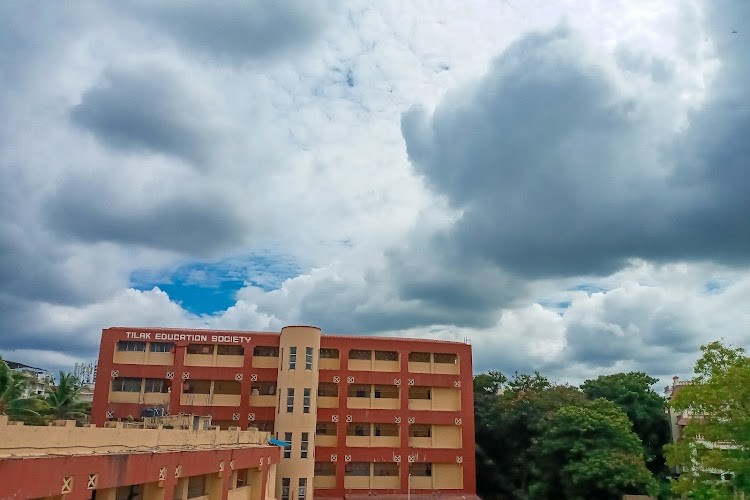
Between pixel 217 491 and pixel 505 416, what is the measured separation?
105 ft

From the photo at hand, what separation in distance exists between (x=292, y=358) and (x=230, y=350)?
6.96 metres

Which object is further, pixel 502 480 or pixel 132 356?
pixel 502 480

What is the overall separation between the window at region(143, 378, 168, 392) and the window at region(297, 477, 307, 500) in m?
13.6

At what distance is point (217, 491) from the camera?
2545cm

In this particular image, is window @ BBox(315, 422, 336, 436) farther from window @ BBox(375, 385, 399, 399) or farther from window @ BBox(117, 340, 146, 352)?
window @ BBox(117, 340, 146, 352)

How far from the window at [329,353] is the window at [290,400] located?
20.1ft

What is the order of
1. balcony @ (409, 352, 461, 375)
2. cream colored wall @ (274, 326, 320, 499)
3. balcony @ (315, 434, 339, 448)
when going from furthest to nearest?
balcony @ (409, 352, 461, 375)
balcony @ (315, 434, 339, 448)
cream colored wall @ (274, 326, 320, 499)

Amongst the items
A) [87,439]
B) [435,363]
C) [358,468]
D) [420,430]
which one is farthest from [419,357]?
[87,439]

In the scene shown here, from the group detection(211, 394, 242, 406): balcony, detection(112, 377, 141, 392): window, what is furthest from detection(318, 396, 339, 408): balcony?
detection(112, 377, 141, 392): window

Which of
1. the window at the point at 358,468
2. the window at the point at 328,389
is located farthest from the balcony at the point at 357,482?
the window at the point at 328,389

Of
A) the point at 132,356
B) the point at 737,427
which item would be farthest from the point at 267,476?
the point at 737,427

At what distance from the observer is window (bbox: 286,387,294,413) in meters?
42.3

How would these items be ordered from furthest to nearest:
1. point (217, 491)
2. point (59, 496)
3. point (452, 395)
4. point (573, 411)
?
1. point (452, 395)
2. point (573, 411)
3. point (217, 491)
4. point (59, 496)

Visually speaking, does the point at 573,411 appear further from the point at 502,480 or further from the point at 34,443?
the point at 34,443
